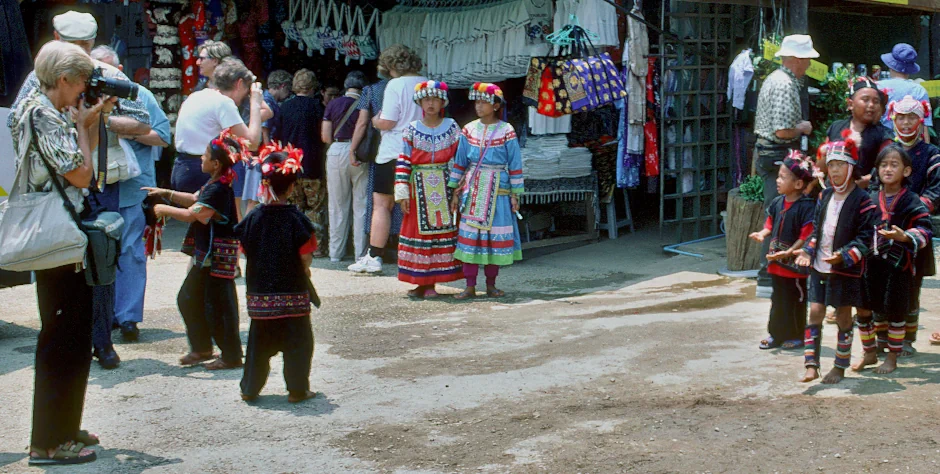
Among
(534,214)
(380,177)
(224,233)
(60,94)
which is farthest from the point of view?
(534,214)

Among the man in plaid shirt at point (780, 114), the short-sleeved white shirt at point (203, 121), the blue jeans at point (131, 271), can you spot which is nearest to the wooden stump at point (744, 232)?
the man in plaid shirt at point (780, 114)

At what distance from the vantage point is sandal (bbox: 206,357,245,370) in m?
6.33

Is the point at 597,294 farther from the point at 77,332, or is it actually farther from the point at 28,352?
the point at 77,332

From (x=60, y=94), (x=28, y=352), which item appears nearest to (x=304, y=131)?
(x=28, y=352)

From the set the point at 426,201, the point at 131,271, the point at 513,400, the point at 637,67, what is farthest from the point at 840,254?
the point at 637,67

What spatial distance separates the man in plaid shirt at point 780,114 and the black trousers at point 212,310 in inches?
158

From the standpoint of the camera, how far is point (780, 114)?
27.4ft

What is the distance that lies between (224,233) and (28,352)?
1.64 metres

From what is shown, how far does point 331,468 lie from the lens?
4707 millimetres

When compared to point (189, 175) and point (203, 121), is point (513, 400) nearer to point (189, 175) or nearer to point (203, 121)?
point (189, 175)

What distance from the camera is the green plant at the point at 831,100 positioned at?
393 inches

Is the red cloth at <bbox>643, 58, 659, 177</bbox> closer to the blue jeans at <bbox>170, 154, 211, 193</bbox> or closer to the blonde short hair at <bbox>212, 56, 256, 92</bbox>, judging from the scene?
the blonde short hair at <bbox>212, 56, 256, 92</bbox>

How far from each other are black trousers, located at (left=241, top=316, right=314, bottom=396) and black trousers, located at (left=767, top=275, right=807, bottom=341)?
2915mm

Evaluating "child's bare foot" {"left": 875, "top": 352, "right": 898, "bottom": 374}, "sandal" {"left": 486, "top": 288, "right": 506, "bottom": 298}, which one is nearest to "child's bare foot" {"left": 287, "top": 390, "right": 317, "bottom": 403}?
"child's bare foot" {"left": 875, "top": 352, "right": 898, "bottom": 374}
